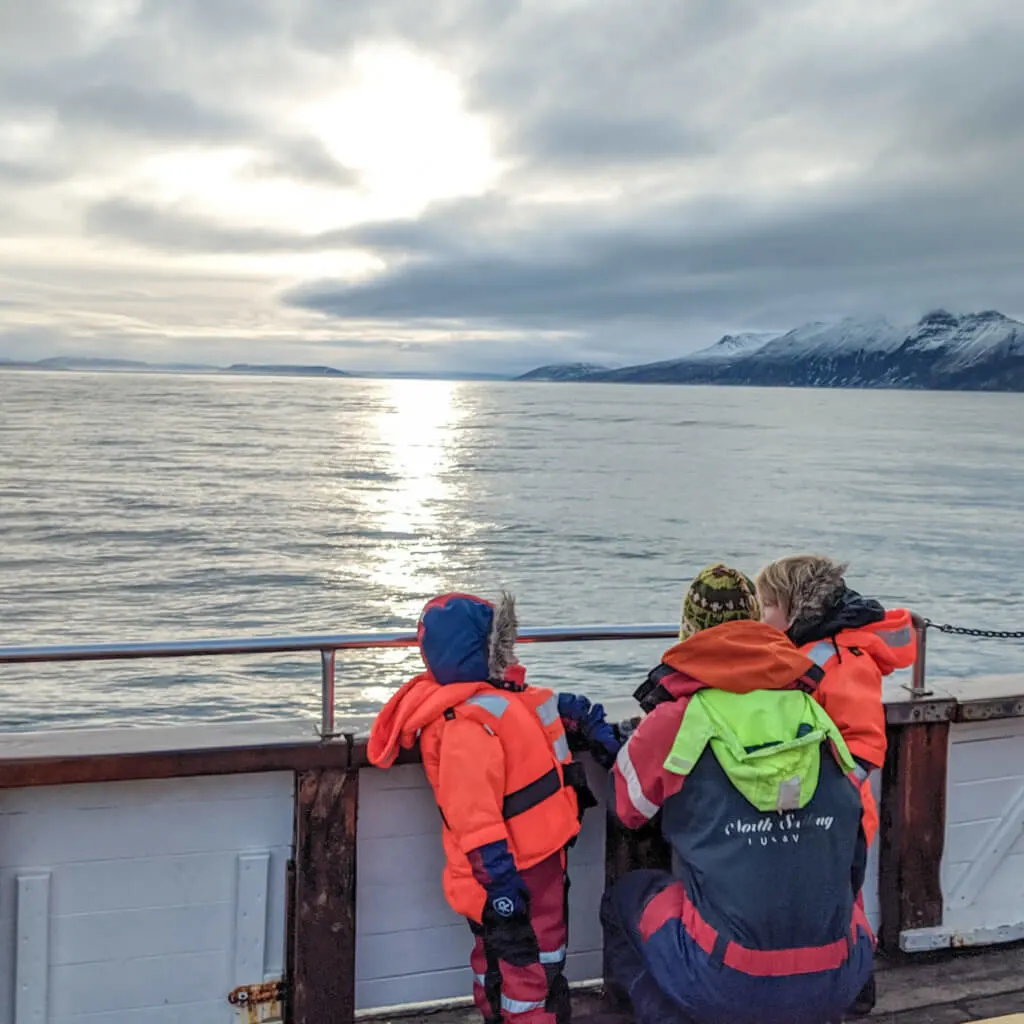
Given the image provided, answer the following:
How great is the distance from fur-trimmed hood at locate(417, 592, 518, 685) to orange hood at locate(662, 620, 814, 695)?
504 millimetres

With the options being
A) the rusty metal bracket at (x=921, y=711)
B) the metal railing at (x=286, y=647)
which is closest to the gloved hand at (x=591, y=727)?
the metal railing at (x=286, y=647)

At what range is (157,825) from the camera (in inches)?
129

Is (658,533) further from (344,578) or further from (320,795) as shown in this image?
(320,795)

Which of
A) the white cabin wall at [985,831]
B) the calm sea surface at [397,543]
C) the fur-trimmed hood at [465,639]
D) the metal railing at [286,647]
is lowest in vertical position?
the calm sea surface at [397,543]

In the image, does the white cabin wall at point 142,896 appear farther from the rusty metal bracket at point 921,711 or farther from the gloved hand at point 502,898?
the rusty metal bracket at point 921,711

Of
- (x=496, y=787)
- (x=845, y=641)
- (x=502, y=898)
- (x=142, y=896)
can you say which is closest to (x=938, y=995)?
(x=845, y=641)

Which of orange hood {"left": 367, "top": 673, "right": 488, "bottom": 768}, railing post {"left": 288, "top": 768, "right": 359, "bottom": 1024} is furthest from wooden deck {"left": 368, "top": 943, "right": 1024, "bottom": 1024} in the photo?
orange hood {"left": 367, "top": 673, "right": 488, "bottom": 768}

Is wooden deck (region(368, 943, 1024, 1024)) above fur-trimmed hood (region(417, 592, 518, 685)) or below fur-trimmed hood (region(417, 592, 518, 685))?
below

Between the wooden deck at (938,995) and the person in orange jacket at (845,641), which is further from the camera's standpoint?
the wooden deck at (938,995)

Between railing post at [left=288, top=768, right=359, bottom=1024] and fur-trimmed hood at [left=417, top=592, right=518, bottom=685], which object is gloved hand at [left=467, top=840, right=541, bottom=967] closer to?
fur-trimmed hood at [left=417, top=592, right=518, bottom=685]

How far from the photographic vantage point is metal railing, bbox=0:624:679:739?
3068 mm

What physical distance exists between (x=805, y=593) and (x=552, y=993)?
1339 mm

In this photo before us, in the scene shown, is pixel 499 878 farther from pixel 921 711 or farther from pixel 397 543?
pixel 397 543

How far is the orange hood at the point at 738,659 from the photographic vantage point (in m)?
2.74
